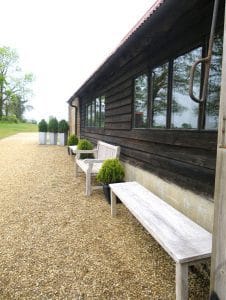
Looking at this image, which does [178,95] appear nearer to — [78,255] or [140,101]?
[140,101]

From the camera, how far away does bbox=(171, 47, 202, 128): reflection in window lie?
2.63m

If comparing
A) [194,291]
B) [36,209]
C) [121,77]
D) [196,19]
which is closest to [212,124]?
[196,19]

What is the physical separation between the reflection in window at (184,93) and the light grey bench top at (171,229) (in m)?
0.95

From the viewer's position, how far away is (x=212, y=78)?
94.0 inches

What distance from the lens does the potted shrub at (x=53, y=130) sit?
14313 millimetres

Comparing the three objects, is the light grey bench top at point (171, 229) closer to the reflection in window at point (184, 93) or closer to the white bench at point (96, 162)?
the reflection in window at point (184, 93)

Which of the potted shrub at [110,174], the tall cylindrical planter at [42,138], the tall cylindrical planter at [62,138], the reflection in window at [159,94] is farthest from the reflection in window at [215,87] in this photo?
the tall cylindrical planter at [42,138]

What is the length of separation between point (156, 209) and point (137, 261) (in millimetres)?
530

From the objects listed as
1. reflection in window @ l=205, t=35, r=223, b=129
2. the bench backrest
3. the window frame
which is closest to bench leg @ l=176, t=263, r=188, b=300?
reflection in window @ l=205, t=35, r=223, b=129

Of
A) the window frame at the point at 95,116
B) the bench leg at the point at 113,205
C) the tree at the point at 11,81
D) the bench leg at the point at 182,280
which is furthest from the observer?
the tree at the point at 11,81

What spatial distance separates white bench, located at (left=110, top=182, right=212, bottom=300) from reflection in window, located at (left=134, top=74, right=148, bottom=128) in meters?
1.52

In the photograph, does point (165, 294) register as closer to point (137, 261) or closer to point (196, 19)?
point (137, 261)

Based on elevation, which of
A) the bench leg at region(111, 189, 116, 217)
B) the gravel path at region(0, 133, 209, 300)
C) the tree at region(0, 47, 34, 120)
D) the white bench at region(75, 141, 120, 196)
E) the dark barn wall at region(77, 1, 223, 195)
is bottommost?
the gravel path at region(0, 133, 209, 300)

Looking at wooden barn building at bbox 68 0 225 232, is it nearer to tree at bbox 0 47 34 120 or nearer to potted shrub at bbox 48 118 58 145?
potted shrub at bbox 48 118 58 145
